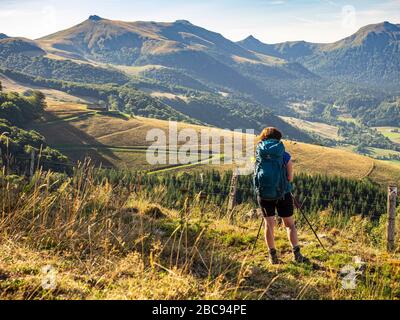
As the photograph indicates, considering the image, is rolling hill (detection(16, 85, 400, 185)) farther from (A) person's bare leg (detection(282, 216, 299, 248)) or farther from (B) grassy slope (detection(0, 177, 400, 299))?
(A) person's bare leg (detection(282, 216, 299, 248))

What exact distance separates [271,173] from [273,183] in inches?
7.6

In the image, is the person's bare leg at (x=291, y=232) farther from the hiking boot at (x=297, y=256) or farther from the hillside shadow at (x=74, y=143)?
the hillside shadow at (x=74, y=143)

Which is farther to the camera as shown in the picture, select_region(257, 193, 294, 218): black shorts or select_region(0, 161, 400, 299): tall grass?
select_region(257, 193, 294, 218): black shorts

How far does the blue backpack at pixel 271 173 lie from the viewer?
716cm

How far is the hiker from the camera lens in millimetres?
7195

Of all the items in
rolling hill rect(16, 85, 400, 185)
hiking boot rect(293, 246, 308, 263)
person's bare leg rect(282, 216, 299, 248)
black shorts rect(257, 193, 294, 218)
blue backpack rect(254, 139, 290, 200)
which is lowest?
rolling hill rect(16, 85, 400, 185)

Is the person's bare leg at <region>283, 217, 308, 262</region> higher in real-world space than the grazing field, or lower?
higher

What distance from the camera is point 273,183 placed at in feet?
23.4

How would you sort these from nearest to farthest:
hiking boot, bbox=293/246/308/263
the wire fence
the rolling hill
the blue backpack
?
1. the blue backpack
2. hiking boot, bbox=293/246/308/263
3. the wire fence
4. the rolling hill

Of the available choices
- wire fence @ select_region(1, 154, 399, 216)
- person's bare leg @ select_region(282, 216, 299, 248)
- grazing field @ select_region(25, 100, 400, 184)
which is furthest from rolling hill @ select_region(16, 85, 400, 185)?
person's bare leg @ select_region(282, 216, 299, 248)

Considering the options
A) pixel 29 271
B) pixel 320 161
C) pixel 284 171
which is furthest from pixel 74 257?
pixel 320 161

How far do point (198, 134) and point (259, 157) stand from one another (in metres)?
141

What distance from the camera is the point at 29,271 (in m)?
5.30
